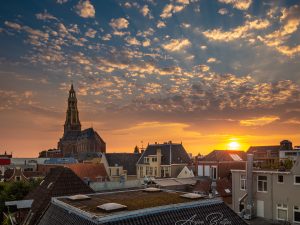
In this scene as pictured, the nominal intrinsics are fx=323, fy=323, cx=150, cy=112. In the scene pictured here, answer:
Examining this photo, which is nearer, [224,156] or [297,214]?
[297,214]

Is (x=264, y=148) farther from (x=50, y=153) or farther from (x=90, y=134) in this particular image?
(x=50, y=153)

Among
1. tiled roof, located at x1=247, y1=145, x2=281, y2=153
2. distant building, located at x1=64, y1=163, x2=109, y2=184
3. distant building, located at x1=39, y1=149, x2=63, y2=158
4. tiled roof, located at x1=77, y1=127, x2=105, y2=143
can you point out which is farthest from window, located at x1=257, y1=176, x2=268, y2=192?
distant building, located at x1=39, y1=149, x2=63, y2=158

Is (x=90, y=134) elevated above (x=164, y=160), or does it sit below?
above

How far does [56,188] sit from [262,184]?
26.7 meters

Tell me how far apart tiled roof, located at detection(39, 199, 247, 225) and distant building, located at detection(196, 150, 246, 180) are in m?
38.3

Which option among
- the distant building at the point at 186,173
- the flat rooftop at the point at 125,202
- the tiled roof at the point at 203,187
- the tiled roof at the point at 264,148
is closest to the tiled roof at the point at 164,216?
the flat rooftop at the point at 125,202

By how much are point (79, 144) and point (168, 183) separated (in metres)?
127

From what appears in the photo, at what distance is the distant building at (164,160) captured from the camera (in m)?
78.0

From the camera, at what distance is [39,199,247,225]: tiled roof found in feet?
71.5

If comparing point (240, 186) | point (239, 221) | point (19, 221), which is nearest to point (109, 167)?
point (240, 186)

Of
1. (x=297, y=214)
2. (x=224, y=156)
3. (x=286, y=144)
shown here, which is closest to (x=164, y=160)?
(x=224, y=156)

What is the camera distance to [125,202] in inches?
1062

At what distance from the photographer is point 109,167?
87.4 meters

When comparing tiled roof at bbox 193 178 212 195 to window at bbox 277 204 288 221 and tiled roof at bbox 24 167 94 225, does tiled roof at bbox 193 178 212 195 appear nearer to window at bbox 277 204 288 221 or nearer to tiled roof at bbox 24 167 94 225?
window at bbox 277 204 288 221
